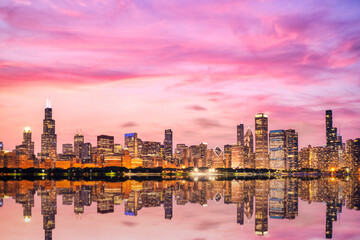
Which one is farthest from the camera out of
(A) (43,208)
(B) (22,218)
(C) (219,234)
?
(A) (43,208)

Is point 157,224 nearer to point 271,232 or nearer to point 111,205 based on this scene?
point 271,232

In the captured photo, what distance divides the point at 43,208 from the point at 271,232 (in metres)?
29.2

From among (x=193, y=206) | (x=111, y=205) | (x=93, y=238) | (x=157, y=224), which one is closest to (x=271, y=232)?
(x=157, y=224)

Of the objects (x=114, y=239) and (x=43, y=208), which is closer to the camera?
(x=114, y=239)

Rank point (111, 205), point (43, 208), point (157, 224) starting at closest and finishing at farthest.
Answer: point (157, 224) → point (43, 208) → point (111, 205)

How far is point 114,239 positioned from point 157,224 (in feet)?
25.7

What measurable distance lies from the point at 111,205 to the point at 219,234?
2460 cm

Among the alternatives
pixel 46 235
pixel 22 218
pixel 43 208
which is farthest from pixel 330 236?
pixel 43 208

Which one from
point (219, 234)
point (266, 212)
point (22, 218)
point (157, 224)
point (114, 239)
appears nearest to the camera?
point (114, 239)

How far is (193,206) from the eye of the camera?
54.3 meters

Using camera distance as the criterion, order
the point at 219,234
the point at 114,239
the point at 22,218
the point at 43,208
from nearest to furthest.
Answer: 1. the point at 114,239
2. the point at 219,234
3. the point at 22,218
4. the point at 43,208

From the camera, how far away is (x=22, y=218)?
41094mm

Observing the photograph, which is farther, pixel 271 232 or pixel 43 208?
pixel 43 208

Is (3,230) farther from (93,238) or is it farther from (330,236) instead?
(330,236)
